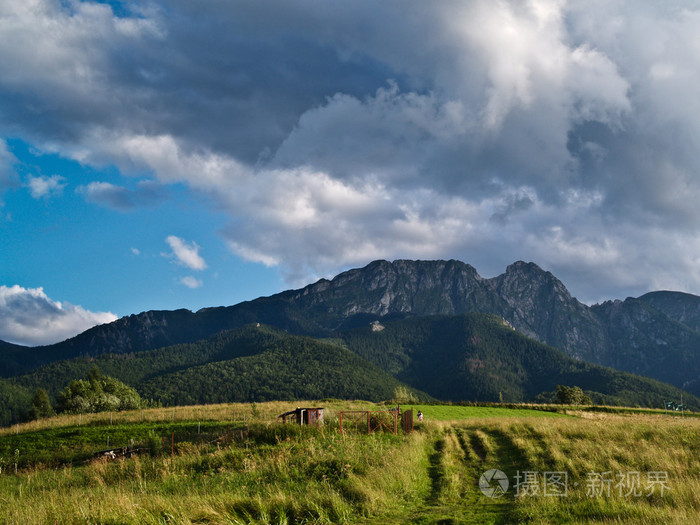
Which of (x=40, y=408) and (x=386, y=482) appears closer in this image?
(x=386, y=482)

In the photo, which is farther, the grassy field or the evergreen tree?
the evergreen tree

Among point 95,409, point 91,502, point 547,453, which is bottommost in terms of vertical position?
point 95,409

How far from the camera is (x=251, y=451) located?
68.2 ft

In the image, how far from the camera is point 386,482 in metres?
14.6

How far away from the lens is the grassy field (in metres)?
11.3

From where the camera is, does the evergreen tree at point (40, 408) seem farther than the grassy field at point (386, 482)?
Yes

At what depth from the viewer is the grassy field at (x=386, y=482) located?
1133cm

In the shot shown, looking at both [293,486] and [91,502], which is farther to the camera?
[293,486]

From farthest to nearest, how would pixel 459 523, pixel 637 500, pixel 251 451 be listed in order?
pixel 251 451 < pixel 637 500 < pixel 459 523

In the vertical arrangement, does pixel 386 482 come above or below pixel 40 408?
above

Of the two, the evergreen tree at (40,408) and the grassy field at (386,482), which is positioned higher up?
the grassy field at (386,482)

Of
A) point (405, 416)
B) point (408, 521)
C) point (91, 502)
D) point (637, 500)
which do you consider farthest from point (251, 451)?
point (637, 500)

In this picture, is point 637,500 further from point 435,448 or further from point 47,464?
point 47,464

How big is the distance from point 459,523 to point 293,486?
214 inches
